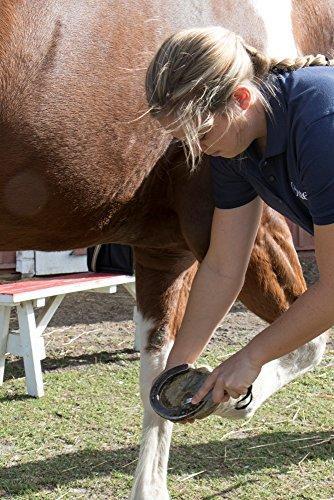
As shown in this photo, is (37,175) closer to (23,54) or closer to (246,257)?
(23,54)

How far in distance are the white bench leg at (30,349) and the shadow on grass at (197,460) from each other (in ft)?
2.50

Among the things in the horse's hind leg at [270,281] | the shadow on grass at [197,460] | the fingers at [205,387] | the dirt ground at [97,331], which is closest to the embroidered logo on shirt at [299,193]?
the fingers at [205,387]

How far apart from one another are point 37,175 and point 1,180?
0.10 metres

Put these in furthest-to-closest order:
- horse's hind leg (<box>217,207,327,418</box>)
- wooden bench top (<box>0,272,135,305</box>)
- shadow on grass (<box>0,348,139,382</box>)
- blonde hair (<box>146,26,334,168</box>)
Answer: shadow on grass (<box>0,348,139,382</box>) < wooden bench top (<box>0,272,135,305</box>) < horse's hind leg (<box>217,207,327,418</box>) < blonde hair (<box>146,26,334,168</box>)

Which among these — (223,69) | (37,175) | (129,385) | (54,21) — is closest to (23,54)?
(54,21)

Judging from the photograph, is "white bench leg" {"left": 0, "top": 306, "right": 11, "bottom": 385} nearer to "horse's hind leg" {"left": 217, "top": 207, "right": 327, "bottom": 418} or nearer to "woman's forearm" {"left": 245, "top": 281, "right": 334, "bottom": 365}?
"horse's hind leg" {"left": 217, "top": 207, "right": 327, "bottom": 418}

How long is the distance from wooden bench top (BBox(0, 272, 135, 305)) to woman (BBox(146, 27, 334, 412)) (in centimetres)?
215

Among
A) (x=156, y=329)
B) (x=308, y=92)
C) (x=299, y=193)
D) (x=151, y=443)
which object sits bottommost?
(x=151, y=443)

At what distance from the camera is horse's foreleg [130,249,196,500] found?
110 inches

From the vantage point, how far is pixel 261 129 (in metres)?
1.77

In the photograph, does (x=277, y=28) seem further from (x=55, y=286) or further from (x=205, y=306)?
(x=55, y=286)

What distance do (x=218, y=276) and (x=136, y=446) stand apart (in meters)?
1.46

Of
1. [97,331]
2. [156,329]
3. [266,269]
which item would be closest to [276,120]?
[266,269]

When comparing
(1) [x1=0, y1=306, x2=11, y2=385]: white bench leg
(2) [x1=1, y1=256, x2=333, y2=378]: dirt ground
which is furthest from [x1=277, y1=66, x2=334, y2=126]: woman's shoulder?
(2) [x1=1, y1=256, x2=333, y2=378]: dirt ground
